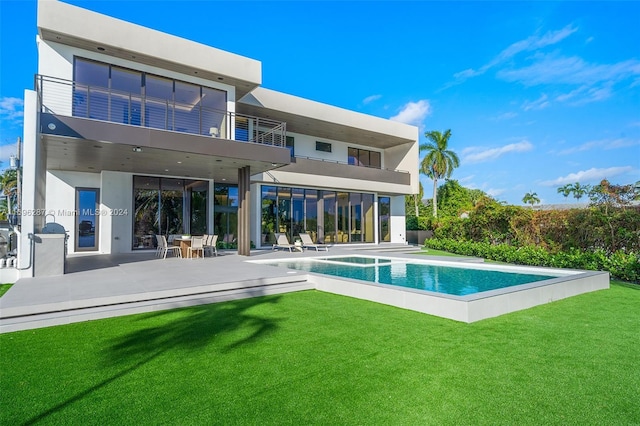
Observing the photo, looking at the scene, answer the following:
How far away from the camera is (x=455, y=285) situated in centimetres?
865

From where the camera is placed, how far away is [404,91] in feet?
97.0

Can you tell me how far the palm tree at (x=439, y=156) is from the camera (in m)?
36.1

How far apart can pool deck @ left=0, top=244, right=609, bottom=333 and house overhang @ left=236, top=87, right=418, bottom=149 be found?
32.3 feet

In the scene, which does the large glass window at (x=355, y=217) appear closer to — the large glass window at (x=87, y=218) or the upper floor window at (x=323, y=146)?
the upper floor window at (x=323, y=146)

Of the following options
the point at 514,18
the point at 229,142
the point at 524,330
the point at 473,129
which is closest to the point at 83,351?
the point at 524,330

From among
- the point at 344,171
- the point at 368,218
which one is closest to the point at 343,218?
the point at 368,218

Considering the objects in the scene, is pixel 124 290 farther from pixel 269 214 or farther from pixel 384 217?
pixel 384 217

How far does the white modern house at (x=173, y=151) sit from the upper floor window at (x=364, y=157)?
0.39 feet

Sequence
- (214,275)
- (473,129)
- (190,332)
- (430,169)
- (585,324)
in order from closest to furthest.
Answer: (190,332) < (585,324) < (214,275) < (473,129) < (430,169)

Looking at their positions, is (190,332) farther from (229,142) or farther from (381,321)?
(229,142)

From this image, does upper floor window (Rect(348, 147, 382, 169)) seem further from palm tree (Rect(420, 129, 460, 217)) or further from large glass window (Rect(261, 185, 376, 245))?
palm tree (Rect(420, 129, 460, 217))

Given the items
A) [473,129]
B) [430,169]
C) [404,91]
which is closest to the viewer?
[473,129]

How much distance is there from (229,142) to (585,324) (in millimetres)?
10485

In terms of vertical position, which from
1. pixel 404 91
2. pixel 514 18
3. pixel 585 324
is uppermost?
pixel 404 91
